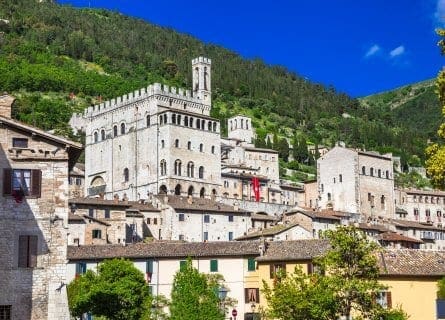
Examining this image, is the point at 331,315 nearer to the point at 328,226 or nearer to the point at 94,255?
the point at 94,255

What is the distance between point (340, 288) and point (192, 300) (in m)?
9.29

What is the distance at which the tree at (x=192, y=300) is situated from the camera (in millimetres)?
43219

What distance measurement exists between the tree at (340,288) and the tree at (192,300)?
468 centimetres

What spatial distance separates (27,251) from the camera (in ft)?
112

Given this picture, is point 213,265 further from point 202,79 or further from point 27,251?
point 202,79

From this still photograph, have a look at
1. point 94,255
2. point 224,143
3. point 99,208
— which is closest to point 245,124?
A: point 224,143

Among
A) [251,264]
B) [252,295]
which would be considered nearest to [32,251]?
[251,264]

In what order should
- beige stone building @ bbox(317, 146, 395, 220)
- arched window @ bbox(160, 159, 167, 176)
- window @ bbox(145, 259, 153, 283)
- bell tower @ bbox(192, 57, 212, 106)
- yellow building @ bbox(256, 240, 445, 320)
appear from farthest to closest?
bell tower @ bbox(192, 57, 212, 106), beige stone building @ bbox(317, 146, 395, 220), arched window @ bbox(160, 159, 167, 176), window @ bbox(145, 259, 153, 283), yellow building @ bbox(256, 240, 445, 320)

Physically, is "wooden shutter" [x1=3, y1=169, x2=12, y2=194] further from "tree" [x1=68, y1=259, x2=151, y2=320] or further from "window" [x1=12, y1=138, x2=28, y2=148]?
"tree" [x1=68, y1=259, x2=151, y2=320]

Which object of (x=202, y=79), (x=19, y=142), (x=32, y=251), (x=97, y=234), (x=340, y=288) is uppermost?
(x=202, y=79)

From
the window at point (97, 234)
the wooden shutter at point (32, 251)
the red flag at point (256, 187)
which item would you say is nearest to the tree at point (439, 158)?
the wooden shutter at point (32, 251)

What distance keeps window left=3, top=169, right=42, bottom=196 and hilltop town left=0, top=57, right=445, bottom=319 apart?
0.05 metres

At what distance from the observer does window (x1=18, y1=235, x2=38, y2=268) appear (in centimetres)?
3386

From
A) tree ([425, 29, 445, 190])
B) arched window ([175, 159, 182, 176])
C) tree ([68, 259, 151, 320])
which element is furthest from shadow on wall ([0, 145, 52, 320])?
arched window ([175, 159, 182, 176])
